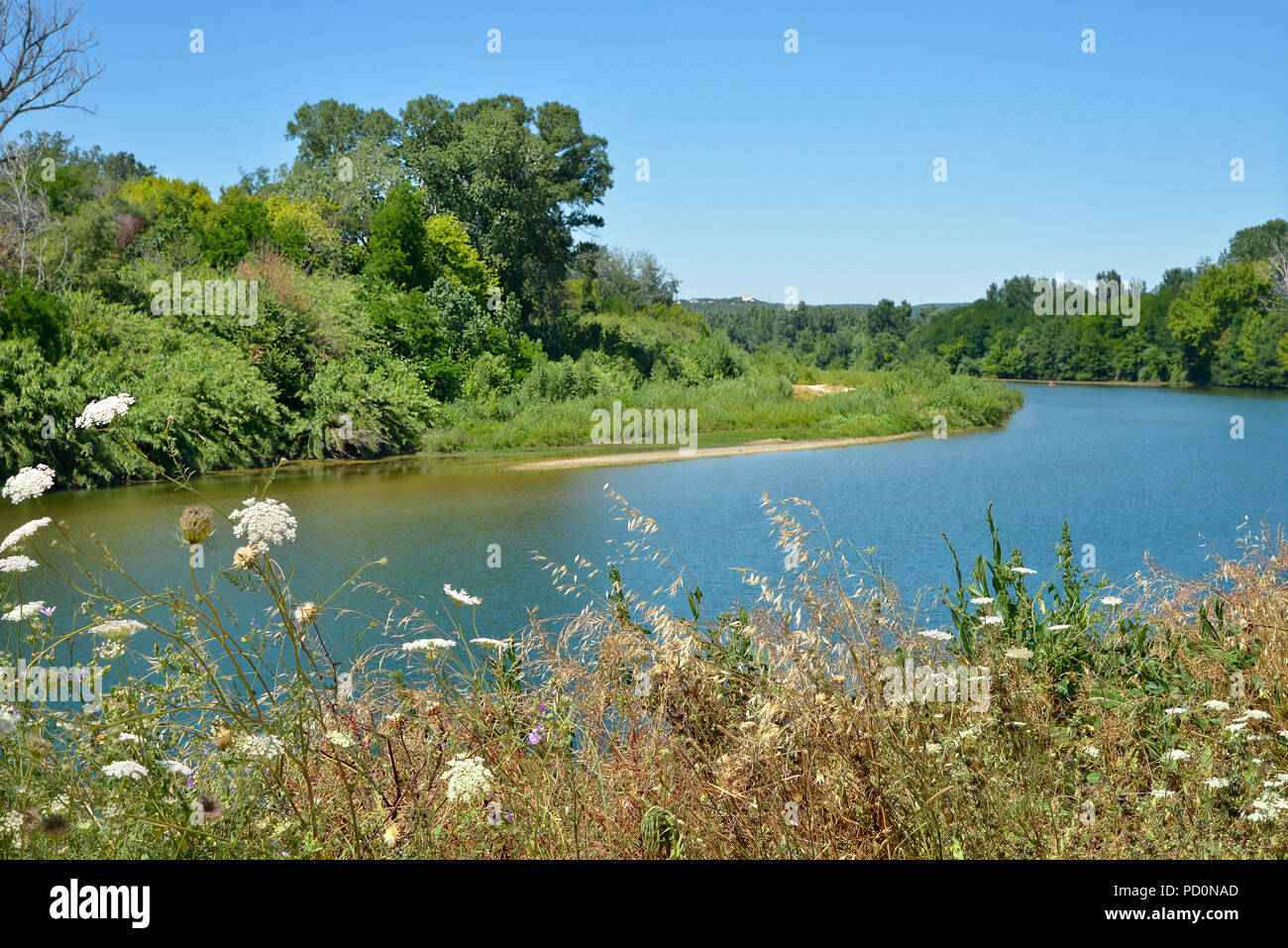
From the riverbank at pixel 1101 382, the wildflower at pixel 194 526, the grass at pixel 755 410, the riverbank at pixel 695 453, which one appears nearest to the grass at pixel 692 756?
the wildflower at pixel 194 526

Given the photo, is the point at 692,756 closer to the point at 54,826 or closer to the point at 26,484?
the point at 54,826

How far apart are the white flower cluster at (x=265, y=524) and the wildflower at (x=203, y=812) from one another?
24.9 inches

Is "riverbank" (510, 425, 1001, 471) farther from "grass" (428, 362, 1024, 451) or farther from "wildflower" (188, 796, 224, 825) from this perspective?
"wildflower" (188, 796, 224, 825)

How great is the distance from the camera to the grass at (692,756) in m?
2.34

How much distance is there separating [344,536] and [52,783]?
12.1 meters

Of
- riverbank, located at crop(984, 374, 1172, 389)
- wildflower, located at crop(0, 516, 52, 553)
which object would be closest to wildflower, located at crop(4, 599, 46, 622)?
wildflower, located at crop(0, 516, 52, 553)

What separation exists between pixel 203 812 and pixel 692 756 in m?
1.48

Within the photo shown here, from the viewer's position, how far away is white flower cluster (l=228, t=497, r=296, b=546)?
2.24 m

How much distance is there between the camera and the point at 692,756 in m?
3.16

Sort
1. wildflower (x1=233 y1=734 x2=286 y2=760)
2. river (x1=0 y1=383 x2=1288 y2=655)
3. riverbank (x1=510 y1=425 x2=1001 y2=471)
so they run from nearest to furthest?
wildflower (x1=233 y1=734 x2=286 y2=760) < river (x1=0 y1=383 x2=1288 y2=655) < riverbank (x1=510 y1=425 x2=1001 y2=471)

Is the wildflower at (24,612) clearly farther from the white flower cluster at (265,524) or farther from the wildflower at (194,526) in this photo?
the white flower cluster at (265,524)

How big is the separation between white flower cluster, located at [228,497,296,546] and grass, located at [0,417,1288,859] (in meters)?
0.05

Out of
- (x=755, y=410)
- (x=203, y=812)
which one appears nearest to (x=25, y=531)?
(x=203, y=812)

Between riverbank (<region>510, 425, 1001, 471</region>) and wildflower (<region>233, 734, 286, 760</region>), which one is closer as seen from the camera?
wildflower (<region>233, 734, 286, 760</region>)
